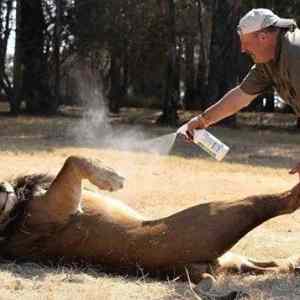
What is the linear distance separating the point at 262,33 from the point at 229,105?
82cm

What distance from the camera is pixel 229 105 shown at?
5.17 m

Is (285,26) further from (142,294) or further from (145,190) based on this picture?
(145,190)

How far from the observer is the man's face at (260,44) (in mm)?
4445

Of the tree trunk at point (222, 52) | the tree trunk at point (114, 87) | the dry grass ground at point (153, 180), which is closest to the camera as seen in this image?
the dry grass ground at point (153, 180)

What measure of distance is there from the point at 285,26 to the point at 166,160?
6645 mm

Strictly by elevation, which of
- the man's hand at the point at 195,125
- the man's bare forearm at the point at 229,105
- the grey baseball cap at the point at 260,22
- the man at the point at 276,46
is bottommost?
the man's hand at the point at 195,125

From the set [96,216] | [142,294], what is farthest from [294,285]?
[96,216]

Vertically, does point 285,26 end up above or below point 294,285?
above

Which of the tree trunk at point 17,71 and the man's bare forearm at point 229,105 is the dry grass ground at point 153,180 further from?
the tree trunk at point 17,71

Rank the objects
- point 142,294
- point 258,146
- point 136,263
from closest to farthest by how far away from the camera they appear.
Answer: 1. point 142,294
2. point 136,263
3. point 258,146

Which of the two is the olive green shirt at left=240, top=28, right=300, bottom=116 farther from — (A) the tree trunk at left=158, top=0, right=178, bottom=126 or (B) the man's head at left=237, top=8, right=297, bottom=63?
(A) the tree trunk at left=158, top=0, right=178, bottom=126

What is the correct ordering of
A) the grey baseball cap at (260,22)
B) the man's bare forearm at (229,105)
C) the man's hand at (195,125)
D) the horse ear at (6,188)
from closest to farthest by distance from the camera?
the grey baseball cap at (260,22), the horse ear at (6,188), the man's bare forearm at (229,105), the man's hand at (195,125)

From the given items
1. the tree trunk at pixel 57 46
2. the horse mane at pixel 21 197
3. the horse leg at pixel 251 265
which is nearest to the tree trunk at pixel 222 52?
the tree trunk at pixel 57 46

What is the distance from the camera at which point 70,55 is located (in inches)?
821
